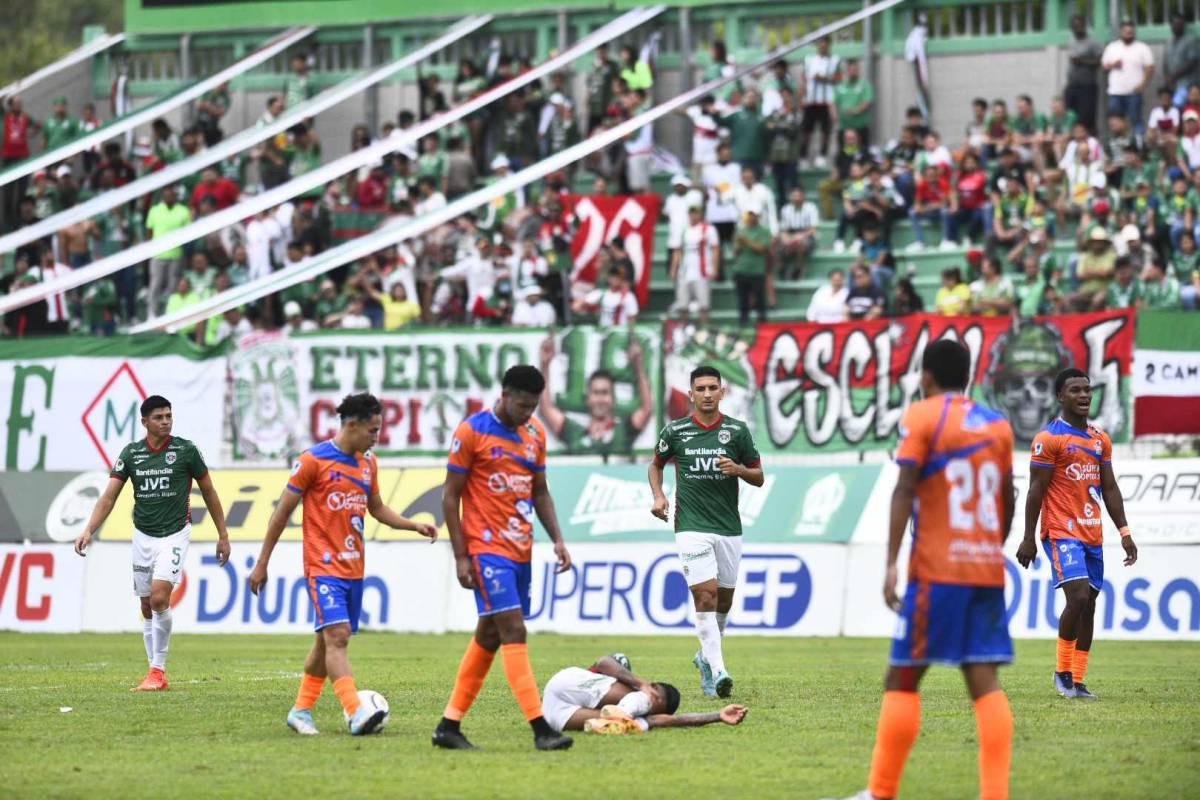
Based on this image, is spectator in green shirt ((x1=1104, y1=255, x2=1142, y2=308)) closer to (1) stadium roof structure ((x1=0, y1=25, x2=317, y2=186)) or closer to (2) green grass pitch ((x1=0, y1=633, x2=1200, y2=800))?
(2) green grass pitch ((x1=0, y1=633, x2=1200, y2=800))

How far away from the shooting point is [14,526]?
27.6 m

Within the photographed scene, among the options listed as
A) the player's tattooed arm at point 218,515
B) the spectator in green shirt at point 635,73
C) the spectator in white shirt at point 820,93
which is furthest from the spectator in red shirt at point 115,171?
the player's tattooed arm at point 218,515

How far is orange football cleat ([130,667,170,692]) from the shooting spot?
16.9 meters

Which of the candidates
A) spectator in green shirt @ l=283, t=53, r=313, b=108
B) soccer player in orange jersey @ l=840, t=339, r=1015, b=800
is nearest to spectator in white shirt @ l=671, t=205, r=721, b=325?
spectator in green shirt @ l=283, t=53, r=313, b=108

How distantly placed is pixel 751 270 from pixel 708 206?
2330mm

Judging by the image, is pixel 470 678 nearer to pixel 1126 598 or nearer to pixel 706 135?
pixel 1126 598

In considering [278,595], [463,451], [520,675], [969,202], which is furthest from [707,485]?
[969,202]

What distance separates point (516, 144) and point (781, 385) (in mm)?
10602

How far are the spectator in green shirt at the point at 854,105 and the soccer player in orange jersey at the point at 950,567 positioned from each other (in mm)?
24511

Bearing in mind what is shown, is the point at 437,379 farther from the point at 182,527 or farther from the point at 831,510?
the point at 182,527

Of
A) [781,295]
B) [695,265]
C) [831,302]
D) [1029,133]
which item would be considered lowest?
[831,302]

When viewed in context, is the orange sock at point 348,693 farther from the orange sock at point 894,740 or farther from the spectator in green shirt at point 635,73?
the spectator in green shirt at point 635,73

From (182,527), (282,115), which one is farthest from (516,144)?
(182,527)

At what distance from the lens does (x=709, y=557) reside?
16391 millimetres
